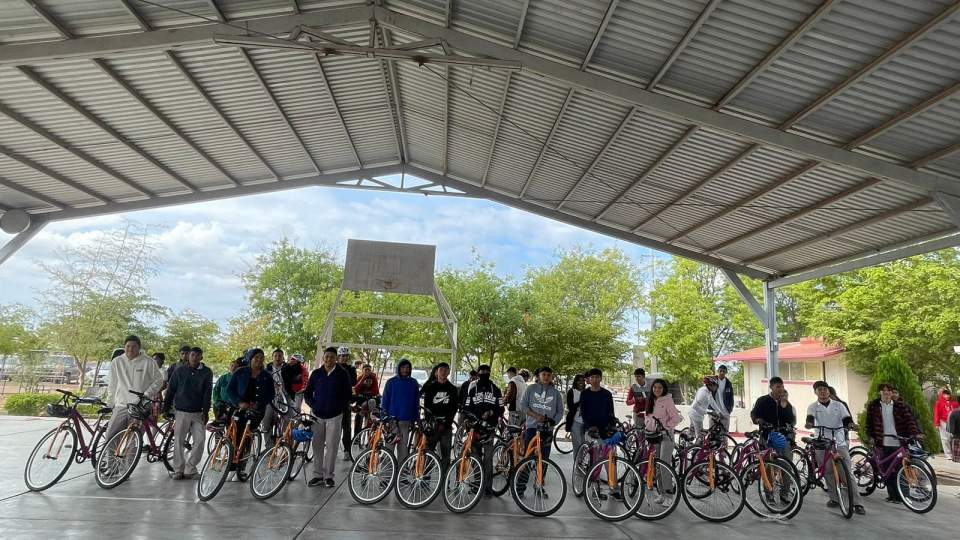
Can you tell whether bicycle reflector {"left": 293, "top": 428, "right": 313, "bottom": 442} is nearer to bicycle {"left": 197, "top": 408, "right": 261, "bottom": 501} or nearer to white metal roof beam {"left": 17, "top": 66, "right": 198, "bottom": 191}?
bicycle {"left": 197, "top": 408, "right": 261, "bottom": 501}

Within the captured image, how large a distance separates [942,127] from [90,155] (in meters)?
14.5

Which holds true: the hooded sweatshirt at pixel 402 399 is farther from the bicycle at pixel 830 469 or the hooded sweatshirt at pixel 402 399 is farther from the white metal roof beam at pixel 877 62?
the white metal roof beam at pixel 877 62

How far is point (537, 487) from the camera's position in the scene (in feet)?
21.7

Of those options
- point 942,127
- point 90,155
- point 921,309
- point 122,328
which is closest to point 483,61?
point 942,127

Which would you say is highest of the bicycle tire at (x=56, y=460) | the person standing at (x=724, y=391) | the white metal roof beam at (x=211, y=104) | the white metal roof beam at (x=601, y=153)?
the white metal roof beam at (x=211, y=104)

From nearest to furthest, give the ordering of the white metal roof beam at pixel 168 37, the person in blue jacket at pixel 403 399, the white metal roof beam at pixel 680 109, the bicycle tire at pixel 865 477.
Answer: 1. the person in blue jacket at pixel 403 399
2. the white metal roof beam at pixel 168 37
3. the white metal roof beam at pixel 680 109
4. the bicycle tire at pixel 865 477

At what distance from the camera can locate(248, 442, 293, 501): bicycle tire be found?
6.60 metres

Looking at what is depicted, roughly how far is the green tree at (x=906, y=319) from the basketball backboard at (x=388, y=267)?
519 inches

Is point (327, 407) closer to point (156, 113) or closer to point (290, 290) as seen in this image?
point (156, 113)

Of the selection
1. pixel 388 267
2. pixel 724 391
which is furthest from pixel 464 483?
pixel 388 267

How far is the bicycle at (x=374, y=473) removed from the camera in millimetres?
6695

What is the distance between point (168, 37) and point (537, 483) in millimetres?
7709

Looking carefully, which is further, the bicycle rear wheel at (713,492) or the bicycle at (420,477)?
the bicycle rear wheel at (713,492)

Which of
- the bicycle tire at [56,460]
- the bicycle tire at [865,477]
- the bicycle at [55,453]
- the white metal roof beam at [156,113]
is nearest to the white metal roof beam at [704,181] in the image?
the bicycle tire at [865,477]
